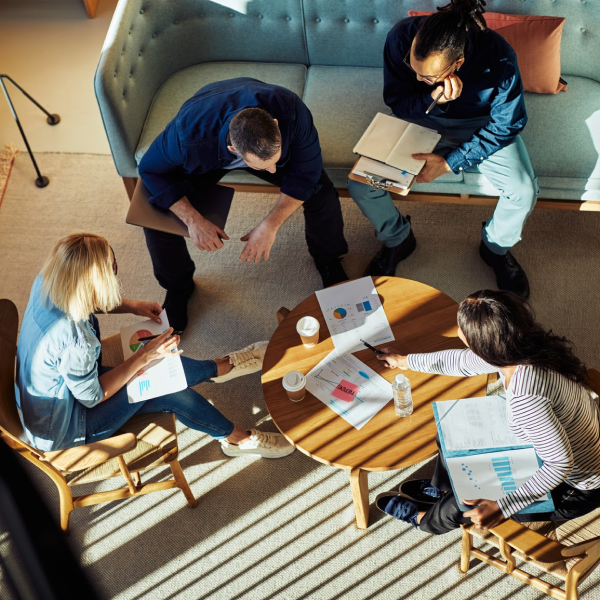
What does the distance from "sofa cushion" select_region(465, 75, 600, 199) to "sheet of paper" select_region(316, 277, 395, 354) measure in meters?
0.83

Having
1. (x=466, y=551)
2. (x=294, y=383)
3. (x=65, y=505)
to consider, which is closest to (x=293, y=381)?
(x=294, y=383)

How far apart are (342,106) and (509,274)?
1.11 meters

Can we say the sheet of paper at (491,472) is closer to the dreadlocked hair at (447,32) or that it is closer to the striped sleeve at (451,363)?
the striped sleeve at (451,363)

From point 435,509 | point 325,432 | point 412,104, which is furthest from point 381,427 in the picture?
point 412,104

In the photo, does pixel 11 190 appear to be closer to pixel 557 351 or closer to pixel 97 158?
pixel 97 158

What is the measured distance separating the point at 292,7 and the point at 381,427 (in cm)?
208

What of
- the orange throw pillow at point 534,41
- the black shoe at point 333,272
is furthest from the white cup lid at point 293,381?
the orange throw pillow at point 534,41

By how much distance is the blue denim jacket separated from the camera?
1.95 meters

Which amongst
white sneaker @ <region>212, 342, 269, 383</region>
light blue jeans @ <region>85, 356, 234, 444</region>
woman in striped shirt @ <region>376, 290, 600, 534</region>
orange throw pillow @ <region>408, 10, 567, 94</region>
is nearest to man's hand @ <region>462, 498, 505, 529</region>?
woman in striped shirt @ <region>376, 290, 600, 534</region>

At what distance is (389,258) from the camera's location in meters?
3.02

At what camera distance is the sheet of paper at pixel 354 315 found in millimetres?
2316

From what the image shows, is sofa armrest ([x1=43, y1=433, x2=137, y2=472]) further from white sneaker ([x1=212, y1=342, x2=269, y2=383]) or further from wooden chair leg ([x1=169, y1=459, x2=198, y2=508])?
white sneaker ([x1=212, y1=342, x2=269, y2=383])

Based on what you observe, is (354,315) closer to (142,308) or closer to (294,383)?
(294,383)

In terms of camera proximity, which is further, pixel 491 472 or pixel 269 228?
pixel 269 228
